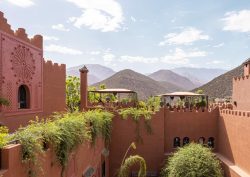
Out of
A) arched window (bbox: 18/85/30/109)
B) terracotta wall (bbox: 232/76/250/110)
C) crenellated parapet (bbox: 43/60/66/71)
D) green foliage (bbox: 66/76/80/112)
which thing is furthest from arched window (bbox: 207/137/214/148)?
green foliage (bbox: 66/76/80/112)

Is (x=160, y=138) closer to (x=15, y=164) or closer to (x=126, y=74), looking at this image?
(x=15, y=164)

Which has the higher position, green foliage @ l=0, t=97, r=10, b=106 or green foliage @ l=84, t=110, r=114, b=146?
green foliage @ l=0, t=97, r=10, b=106

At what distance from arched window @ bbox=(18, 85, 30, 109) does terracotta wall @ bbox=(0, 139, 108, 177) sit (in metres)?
4.24

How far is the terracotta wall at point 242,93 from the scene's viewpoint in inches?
755

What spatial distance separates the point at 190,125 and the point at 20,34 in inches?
460

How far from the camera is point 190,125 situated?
18688 mm

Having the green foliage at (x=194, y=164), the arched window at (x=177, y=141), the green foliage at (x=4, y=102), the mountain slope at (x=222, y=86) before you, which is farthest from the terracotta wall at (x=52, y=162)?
the mountain slope at (x=222, y=86)

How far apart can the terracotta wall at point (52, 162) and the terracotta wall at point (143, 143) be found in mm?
3508

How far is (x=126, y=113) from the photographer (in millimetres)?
17531

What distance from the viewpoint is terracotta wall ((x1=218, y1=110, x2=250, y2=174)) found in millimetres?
14070

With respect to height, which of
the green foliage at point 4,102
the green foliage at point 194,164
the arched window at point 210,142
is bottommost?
the green foliage at point 194,164

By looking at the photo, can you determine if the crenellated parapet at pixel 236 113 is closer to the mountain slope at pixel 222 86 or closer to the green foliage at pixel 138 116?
the green foliage at pixel 138 116

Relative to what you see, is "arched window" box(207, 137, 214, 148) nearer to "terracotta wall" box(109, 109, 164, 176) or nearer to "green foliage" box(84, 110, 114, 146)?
"terracotta wall" box(109, 109, 164, 176)

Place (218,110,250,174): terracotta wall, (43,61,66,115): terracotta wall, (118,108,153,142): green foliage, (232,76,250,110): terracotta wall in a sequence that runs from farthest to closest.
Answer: (232,76,250,110): terracotta wall < (118,108,153,142): green foliage < (43,61,66,115): terracotta wall < (218,110,250,174): terracotta wall
